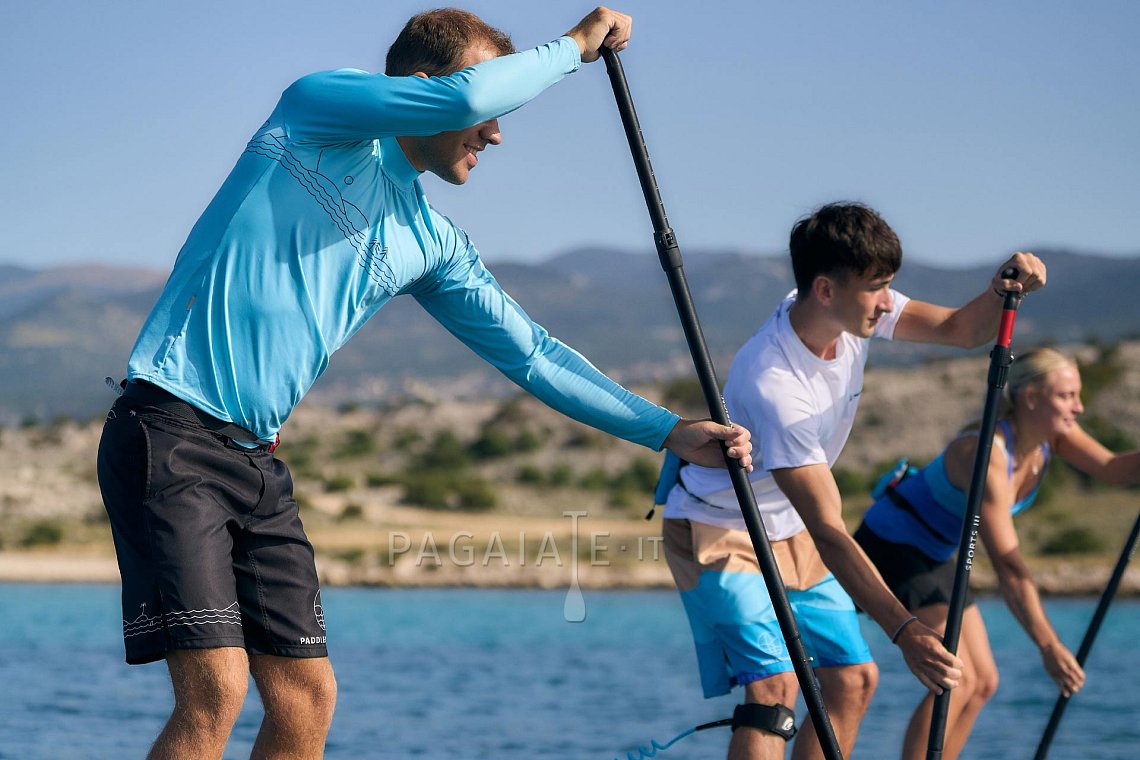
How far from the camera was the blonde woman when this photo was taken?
4598 mm

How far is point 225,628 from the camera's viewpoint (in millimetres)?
2797

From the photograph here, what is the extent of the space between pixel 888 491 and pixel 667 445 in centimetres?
186

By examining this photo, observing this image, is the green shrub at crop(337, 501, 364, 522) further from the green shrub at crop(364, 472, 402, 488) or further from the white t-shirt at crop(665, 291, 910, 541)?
the white t-shirt at crop(665, 291, 910, 541)

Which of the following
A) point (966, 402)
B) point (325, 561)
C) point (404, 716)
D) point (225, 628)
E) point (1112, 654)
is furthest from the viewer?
point (966, 402)

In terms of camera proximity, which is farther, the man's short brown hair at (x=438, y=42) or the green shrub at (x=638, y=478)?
the green shrub at (x=638, y=478)

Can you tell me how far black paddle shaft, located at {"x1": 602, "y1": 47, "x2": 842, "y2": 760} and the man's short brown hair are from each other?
384 mm

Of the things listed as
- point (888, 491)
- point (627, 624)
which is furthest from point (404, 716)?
point (627, 624)

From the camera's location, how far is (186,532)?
9.11 ft

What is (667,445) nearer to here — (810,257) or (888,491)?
(810,257)

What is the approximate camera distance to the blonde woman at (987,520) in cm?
460

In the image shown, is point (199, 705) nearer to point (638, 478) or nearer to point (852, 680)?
point (852, 680)

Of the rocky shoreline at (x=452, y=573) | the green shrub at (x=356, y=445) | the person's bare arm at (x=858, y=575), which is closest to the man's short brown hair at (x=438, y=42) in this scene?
the person's bare arm at (x=858, y=575)

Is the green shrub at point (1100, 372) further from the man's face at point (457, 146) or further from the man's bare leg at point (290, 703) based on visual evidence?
the man's bare leg at point (290, 703)

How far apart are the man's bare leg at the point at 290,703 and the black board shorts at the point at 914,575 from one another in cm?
237
